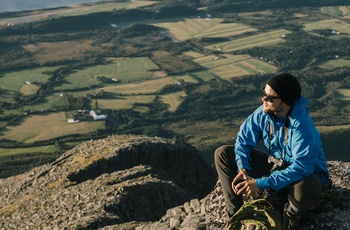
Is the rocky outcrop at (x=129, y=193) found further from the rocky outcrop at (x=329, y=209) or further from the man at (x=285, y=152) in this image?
the man at (x=285, y=152)

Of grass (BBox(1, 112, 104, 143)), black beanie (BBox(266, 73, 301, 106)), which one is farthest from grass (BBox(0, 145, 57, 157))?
black beanie (BBox(266, 73, 301, 106))

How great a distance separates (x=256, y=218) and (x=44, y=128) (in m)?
137

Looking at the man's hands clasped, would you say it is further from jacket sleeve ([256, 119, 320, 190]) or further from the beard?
the beard

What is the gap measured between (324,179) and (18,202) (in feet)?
90.4

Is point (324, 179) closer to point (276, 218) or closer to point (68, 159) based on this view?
point (276, 218)

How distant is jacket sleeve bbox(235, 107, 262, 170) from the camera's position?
644 inches

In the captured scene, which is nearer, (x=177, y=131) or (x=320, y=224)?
(x=320, y=224)

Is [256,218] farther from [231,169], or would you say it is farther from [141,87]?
[141,87]

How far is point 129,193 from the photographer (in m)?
32.4

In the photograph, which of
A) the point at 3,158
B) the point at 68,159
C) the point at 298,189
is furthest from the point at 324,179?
the point at 3,158

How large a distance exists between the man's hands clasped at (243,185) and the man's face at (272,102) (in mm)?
2255

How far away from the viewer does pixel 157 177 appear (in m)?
36.3

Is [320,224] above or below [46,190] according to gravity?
above

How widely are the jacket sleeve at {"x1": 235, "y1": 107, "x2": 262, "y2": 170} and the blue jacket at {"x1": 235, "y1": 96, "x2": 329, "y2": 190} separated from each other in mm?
42
